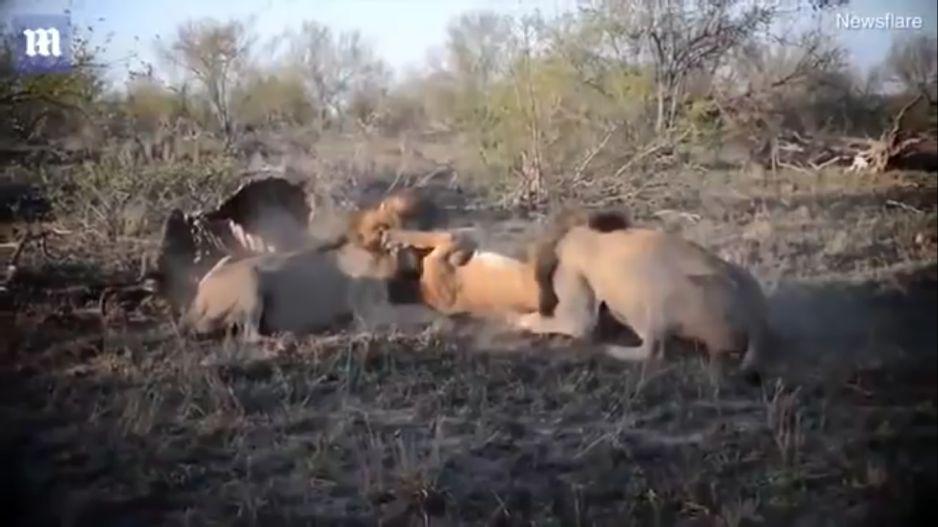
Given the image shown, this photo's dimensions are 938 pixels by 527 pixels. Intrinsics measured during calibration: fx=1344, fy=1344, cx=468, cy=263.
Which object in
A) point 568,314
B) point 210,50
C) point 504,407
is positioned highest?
point 210,50

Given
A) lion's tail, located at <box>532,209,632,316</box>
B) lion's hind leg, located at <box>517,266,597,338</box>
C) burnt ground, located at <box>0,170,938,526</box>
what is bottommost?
burnt ground, located at <box>0,170,938,526</box>

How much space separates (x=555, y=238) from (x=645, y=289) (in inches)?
5.8

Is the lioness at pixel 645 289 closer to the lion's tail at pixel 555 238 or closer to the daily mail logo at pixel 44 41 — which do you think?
the lion's tail at pixel 555 238

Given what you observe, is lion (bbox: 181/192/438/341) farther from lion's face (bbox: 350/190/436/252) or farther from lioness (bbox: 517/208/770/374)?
lioness (bbox: 517/208/770/374)

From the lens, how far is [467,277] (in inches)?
75.7

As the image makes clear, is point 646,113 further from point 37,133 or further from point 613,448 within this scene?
point 37,133

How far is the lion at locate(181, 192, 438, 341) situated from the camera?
1.92m

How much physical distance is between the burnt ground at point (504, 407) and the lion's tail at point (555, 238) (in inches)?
1.8

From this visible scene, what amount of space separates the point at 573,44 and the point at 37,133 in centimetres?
76

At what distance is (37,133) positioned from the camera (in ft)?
6.19

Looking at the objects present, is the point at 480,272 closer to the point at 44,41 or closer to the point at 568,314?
the point at 568,314

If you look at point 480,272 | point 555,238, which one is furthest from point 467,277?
point 555,238

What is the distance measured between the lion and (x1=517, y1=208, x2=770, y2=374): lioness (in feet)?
0.68

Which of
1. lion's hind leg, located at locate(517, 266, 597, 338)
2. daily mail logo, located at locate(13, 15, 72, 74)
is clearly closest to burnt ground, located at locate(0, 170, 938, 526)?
lion's hind leg, located at locate(517, 266, 597, 338)
